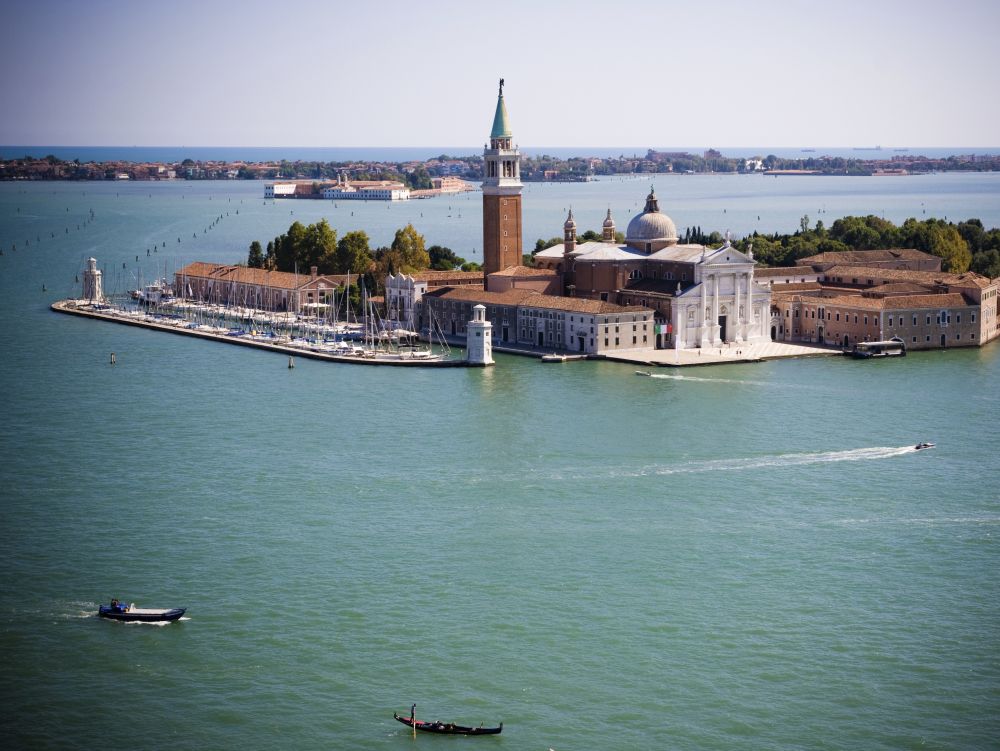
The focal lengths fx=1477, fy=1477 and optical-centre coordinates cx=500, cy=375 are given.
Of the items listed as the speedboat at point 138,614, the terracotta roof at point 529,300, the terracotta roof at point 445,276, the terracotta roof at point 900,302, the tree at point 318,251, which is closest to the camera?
the speedboat at point 138,614

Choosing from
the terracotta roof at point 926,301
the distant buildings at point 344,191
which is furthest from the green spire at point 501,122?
the distant buildings at point 344,191

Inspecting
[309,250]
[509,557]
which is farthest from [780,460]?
[309,250]

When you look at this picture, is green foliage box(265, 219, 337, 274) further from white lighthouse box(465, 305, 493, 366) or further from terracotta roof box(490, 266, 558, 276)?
white lighthouse box(465, 305, 493, 366)

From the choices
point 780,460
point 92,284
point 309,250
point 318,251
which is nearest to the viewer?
point 780,460

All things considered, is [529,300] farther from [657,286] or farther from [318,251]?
[318,251]

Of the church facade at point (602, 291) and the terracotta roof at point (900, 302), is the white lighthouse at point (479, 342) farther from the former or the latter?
the terracotta roof at point (900, 302)
